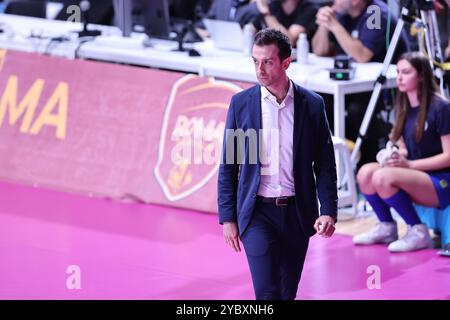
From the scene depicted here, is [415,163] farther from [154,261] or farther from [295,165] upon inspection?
[295,165]

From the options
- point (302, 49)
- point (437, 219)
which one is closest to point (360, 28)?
point (302, 49)

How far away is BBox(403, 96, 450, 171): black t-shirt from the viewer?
745 centimetres

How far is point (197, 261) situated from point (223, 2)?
479 cm

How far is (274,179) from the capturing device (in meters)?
5.14

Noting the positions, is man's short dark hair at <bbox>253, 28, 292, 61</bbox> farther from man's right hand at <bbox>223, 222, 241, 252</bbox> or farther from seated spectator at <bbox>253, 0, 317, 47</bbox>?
seated spectator at <bbox>253, 0, 317, 47</bbox>

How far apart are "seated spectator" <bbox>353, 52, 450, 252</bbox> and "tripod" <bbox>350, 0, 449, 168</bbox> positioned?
2.21 ft

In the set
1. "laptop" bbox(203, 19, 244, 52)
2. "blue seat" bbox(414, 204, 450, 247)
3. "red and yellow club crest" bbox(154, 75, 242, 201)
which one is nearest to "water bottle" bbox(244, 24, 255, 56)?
"laptop" bbox(203, 19, 244, 52)

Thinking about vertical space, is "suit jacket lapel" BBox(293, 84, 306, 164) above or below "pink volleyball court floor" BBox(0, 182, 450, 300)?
above

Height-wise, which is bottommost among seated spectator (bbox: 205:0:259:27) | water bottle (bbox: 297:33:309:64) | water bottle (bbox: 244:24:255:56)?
water bottle (bbox: 297:33:309:64)

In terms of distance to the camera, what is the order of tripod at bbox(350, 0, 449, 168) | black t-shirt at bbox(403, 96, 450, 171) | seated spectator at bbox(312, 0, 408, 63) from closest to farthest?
black t-shirt at bbox(403, 96, 450, 171)
tripod at bbox(350, 0, 449, 168)
seated spectator at bbox(312, 0, 408, 63)

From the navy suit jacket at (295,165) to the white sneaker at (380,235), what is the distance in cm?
256

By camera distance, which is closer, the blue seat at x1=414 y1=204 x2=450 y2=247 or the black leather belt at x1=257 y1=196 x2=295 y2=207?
the black leather belt at x1=257 y1=196 x2=295 y2=207
